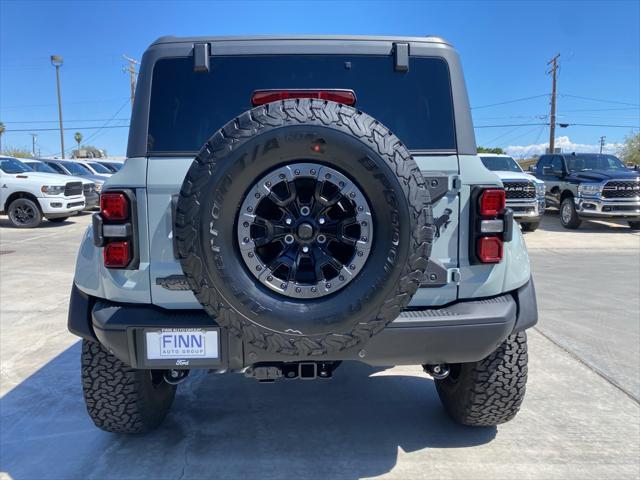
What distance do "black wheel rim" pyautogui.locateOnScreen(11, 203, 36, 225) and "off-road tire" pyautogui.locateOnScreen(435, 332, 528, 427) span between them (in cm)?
1307

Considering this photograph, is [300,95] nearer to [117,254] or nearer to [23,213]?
[117,254]

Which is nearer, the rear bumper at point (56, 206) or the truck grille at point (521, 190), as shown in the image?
the truck grille at point (521, 190)

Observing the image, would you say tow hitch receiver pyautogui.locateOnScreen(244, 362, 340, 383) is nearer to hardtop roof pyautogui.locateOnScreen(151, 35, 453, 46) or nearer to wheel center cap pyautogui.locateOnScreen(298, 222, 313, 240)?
wheel center cap pyautogui.locateOnScreen(298, 222, 313, 240)

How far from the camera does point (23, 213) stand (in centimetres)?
1295

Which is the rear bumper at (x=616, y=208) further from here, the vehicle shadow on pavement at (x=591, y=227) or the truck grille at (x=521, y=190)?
the truck grille at (x=521, y=190)

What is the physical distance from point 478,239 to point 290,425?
5.35 feet

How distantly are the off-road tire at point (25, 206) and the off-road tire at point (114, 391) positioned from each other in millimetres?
11864

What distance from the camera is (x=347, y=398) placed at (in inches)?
135

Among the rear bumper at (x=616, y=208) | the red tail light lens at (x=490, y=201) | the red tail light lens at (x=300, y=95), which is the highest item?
the red tail light lens at (x=300, y=95)

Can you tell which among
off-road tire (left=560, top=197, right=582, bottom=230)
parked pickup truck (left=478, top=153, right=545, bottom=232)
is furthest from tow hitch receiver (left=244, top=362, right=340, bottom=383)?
off-road tire (left=560, top=197, right=582, bottom=230)

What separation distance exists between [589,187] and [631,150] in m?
47.4

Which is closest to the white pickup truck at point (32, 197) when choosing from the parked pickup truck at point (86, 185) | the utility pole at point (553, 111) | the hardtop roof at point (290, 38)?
the parked pickup truck at point (86, 185)

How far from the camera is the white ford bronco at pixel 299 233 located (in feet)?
6.41

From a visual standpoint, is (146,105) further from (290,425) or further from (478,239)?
(290,425)
